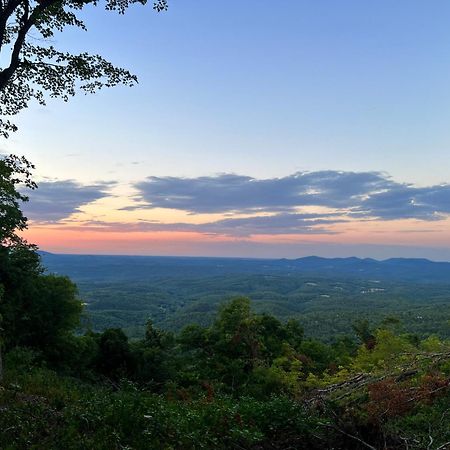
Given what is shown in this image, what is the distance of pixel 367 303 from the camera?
14988cm

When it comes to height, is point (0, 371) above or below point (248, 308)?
above

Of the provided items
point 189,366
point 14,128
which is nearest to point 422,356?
point 14,128

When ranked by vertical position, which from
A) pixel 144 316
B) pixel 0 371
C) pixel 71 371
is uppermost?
pixel 0 371

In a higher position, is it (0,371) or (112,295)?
(0,371)

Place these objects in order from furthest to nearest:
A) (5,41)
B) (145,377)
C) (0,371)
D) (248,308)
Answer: (248,308) < (145,377) < (0,371) < (5,41)

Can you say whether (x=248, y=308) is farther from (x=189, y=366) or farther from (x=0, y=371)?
(x=0, y=371)

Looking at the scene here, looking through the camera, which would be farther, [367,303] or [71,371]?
[367,303]

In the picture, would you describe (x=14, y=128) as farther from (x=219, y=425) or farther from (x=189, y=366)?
(x=189, y=366)

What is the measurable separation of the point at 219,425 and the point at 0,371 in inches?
286

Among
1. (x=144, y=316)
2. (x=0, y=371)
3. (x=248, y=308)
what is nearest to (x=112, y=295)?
(x=144, y=316)

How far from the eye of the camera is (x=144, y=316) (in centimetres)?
14112

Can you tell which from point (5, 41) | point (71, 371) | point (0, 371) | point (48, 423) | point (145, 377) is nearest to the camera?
point (48, 423)

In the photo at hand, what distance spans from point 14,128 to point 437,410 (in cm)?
910

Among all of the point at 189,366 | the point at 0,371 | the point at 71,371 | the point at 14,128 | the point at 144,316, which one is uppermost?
the point at 14,128
